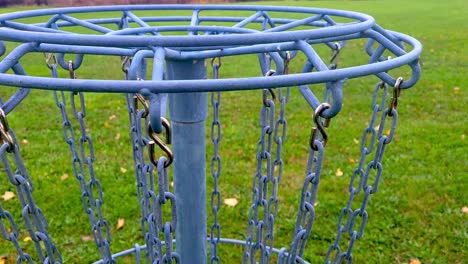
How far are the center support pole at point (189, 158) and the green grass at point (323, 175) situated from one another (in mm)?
1066

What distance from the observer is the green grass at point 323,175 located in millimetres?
2906

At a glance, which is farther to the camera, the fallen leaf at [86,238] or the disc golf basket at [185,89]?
the fallen leaf at [86,238]

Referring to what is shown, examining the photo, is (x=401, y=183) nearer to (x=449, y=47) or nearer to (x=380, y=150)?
(x=380, y=150)

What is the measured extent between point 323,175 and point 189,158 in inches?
85.5

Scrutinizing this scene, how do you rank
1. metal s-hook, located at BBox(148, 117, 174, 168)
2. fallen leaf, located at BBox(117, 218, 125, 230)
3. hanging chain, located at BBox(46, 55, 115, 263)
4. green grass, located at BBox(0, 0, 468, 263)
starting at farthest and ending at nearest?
fallen leaf, located at BBox(117, 218, 125, 230) < green grass, located at BBox(0, 0, 468, 263) < hanging chain, located at BBox(46, 55, 115, 263) < metal s-hook, located at BBox(148, 117, 174, 168)

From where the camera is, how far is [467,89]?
562cm

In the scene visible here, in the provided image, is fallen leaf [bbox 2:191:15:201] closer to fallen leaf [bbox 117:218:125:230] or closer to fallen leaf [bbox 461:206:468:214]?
fallen leaf [bbox 117:218:125:230]

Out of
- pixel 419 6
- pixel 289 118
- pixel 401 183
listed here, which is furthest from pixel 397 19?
pixel 401 183

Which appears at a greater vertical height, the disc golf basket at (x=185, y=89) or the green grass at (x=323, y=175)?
the disc golf basket at (x=185, y=89)

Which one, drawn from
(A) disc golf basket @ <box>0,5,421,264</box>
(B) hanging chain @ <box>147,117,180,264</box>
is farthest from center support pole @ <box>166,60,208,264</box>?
(B) hanging chain @ <box>147,117,180,264</box>

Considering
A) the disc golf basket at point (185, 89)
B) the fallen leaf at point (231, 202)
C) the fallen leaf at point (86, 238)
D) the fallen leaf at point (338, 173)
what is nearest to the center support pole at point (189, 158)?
the disc golf basket at point (185, 89)

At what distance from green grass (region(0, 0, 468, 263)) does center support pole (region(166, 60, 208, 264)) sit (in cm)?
107

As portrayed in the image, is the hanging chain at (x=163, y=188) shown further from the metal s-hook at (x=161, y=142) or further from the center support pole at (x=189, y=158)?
the center support pole at (x=189, y=158)

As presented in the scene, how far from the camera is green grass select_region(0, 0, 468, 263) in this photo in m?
2.91
